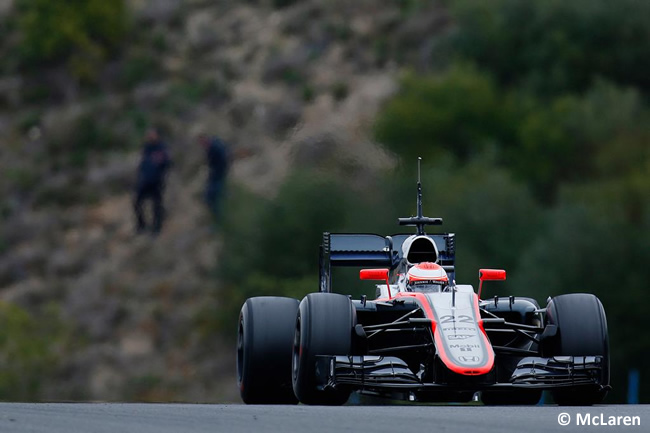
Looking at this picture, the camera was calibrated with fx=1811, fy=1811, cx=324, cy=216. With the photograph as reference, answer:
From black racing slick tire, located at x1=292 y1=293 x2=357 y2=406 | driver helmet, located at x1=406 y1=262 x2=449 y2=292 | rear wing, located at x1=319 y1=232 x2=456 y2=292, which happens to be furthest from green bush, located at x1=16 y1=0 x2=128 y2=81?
black racing slick tire, located at x1=292 y1=293 x2=357 y2=406

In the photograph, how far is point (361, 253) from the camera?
20125 mm

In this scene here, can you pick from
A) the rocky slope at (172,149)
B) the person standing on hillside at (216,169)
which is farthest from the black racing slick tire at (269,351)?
the person standing on hillside at (216,169)

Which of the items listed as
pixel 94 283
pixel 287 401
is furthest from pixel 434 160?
pixel 287 401

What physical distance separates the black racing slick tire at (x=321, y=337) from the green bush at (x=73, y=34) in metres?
46.3

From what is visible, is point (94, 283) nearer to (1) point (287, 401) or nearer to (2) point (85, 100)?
(2) point (85, 100)

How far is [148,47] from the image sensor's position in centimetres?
6400

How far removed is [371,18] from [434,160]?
54.7 ft

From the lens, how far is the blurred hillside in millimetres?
44594

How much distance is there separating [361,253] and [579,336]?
10.5 ft

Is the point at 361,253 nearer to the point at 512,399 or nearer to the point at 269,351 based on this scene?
the point at 269,351

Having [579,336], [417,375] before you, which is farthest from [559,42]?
[417,375]

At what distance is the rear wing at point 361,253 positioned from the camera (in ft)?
65.9

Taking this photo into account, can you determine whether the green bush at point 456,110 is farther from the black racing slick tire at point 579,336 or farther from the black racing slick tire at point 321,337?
the black racing slick tire at point 321,337

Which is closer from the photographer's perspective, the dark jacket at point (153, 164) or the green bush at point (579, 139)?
the dark jacket at point (153, 164)
